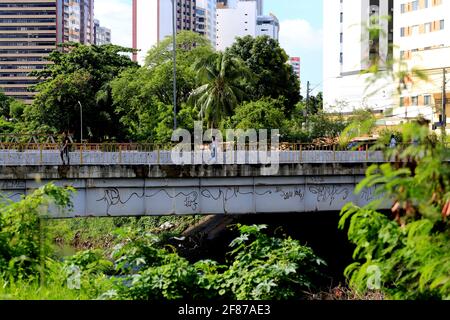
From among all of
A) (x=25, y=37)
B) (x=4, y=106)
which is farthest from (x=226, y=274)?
(x=25, y=37)

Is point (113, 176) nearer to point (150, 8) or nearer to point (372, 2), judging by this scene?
point (372, 2)

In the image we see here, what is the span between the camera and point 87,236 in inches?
1389

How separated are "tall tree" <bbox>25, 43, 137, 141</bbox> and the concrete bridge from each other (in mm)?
27505

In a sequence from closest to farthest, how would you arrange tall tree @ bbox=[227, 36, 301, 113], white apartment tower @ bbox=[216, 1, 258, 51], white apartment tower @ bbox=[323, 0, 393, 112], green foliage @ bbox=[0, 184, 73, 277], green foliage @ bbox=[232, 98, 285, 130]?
1. green foliage @ bbox=[0, 184, 73, 277]
2. green foliage @ bbox=[232, 98, 285, 130]
3. tall tree @ bbox=[227, 36, 301, 113]
4. white apartment tower @ bbox=[323, 0, 393, 112]
5. white apartment tower @ bbox=[216, 1, 258, 51]

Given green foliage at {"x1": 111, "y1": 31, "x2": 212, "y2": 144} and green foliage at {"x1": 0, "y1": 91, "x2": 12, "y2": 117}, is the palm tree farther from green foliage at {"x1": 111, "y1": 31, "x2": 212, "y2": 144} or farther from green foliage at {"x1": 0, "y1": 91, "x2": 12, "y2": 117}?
green foliage at {"x1": 0, "y1": 91, "x2": 12, "y2": 117}

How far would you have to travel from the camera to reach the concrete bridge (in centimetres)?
2144

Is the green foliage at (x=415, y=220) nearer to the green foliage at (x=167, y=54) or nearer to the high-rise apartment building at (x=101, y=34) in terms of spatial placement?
the green foliage at (x=167, y=54)

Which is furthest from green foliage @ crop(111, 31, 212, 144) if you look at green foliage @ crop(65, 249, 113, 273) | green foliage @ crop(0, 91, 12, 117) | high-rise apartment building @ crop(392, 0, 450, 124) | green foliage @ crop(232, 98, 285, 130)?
green foliage @ crop(0, 91, 12, 117)

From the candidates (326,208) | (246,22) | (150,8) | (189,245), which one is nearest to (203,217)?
(189,245)

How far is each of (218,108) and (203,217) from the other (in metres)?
9.69

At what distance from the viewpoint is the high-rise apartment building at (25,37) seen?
117062 millimetres

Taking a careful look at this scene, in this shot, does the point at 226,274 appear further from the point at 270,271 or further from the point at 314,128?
the point at 314,128

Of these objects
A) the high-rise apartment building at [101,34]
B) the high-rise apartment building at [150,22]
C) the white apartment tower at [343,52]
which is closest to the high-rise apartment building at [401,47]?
the white apartment tower at [343,52]
